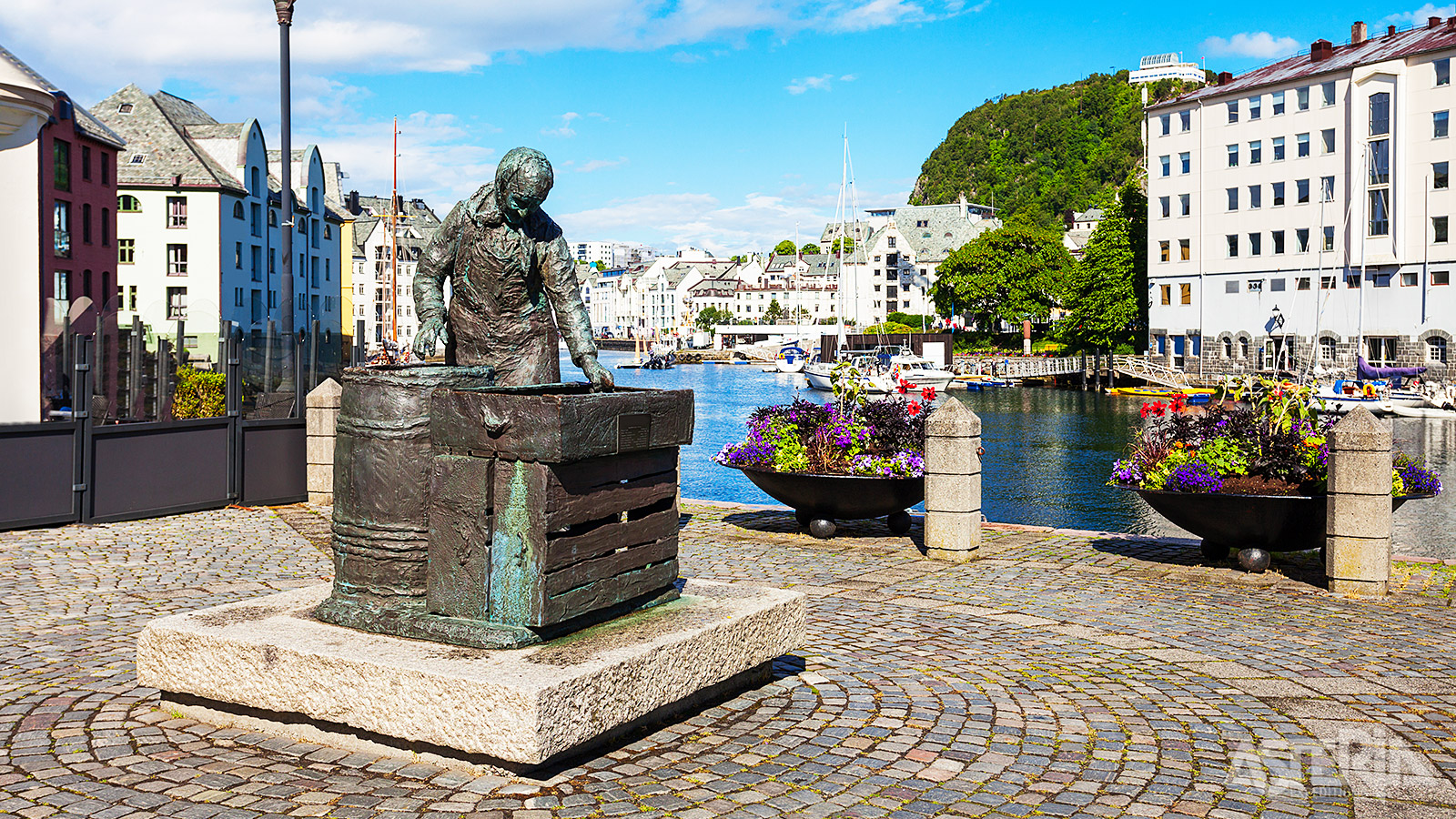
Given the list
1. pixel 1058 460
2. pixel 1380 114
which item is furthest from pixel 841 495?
pixel 1380 114

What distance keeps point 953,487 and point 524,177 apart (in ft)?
20.7

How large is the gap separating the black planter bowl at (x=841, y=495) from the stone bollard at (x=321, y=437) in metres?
5.38

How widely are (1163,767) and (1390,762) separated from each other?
1.08 metres

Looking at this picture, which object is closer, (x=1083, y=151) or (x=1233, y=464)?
(x=1233, y=464)

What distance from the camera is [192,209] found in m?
63.0

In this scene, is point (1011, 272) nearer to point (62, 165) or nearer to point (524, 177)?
point (62, 165)

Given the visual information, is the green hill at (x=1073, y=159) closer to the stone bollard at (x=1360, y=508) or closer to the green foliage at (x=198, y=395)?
the green foliage at (x=198, y=395)

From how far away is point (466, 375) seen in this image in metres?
6.78

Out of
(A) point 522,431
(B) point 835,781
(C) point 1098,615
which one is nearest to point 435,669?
(A) point 522,431

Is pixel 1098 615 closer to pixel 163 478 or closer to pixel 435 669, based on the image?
pixel 435 669

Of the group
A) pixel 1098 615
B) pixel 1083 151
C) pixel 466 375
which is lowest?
pixel 1098 615

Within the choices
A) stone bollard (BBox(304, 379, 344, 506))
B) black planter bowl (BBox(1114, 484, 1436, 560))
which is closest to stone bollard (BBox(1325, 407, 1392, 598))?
black planter bowl (BBox(1114, 484, 1436, 560))

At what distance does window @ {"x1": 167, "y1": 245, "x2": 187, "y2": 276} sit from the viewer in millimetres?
63281

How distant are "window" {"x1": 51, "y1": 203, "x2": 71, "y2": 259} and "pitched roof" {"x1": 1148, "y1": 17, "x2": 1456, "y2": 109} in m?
60.7
